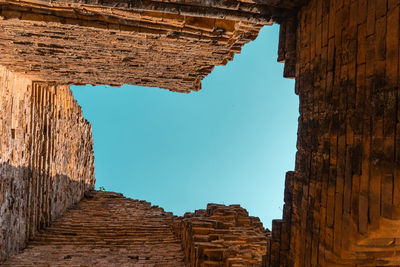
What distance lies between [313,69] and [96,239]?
8.83 m

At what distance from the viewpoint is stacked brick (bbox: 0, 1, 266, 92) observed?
4.88 meters

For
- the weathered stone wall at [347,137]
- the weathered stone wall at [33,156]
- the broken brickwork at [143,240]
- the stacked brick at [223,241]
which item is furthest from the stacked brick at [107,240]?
the weathered stone wall at [347,137]

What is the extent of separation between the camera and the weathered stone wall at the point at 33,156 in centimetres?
798

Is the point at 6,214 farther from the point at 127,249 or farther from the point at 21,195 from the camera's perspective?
the point at 127,249

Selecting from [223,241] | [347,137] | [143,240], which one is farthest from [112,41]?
[143,240]

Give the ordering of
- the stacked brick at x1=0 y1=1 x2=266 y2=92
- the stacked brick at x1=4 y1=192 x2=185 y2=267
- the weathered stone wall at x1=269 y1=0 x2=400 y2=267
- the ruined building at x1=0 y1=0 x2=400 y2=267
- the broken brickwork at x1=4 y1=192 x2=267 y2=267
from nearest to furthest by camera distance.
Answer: the weathered stone wall at x1=269 y1=0 x2=400 y2=267, the ruined building at x1=0 y1=0 x2=400 y2=267, the stacked brick at x1=0 y1=1 x2=266 y2=92, the broken brickwork at x1=4 y1=192 x2=267 y2=267, the stacked brick at x1=4 y1=192 x2=185 y2=267

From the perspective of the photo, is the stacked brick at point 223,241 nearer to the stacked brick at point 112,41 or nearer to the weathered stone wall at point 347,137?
the weathered stone wall at point 347,137

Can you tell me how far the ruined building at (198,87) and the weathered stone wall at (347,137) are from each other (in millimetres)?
14

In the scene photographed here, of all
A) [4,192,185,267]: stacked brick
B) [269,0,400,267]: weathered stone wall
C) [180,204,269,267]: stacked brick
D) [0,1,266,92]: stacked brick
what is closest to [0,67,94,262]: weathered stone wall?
[4,192,185,267]: stacked brick

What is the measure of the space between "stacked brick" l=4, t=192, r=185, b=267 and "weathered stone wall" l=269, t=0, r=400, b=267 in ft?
16.9

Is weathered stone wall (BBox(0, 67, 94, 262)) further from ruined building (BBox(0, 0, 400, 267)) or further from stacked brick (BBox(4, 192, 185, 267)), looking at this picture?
stacked brick (BBox(4, 192, 185, 267))

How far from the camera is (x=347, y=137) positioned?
143 inches

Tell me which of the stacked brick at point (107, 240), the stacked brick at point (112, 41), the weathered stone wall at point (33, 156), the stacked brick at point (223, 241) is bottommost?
the stacked brick at point (107, 240)

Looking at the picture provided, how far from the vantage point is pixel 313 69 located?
4.42 meters
